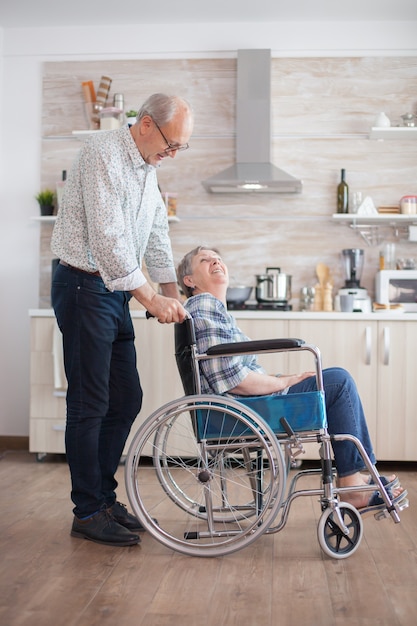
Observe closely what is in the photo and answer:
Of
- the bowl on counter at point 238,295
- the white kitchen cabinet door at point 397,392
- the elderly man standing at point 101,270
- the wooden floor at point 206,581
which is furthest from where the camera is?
the bowl on counter at point 238,295

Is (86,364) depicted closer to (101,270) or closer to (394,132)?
(101,270)

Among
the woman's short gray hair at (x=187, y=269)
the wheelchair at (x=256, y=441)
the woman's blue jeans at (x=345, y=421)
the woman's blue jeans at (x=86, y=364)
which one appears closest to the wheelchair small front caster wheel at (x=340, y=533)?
the wheelchair at (x=256, y=441)

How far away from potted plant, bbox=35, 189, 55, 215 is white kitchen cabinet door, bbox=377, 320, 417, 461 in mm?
2026

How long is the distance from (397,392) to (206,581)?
2.09 meters

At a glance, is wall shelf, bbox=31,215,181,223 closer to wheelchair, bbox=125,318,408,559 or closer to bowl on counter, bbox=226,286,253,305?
bowl on counter, bbox=226,286,253,305

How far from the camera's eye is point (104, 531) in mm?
2508

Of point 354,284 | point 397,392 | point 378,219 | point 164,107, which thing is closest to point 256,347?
point 164,107

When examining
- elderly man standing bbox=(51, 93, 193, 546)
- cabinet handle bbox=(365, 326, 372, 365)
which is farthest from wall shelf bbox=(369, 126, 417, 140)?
elderly man standing bbox=(51, 93, 193, 546)

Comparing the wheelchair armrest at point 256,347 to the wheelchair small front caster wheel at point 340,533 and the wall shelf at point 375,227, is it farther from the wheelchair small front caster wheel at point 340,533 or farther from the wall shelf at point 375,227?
the wall shelf at point 375,227

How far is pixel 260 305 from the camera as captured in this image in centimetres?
425

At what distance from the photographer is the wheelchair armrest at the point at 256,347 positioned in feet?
7.33

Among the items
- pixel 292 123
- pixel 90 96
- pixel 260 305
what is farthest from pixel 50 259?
pixel 292 123

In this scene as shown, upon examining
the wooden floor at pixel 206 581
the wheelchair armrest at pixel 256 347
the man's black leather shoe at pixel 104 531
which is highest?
the wheelchair armrest at pixel 256 347

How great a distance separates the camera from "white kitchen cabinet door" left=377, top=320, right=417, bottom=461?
397 centimetres
